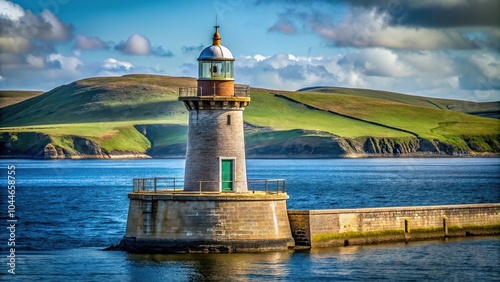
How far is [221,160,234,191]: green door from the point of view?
3900 cm

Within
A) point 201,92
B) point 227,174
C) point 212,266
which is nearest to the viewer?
point 212,266

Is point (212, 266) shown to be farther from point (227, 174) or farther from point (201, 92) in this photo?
point (201, 92)

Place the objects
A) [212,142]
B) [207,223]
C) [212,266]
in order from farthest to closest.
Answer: [212,142]
[207,223]
[212,266]

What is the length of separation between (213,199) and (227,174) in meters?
2.15

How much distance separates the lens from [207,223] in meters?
37.0

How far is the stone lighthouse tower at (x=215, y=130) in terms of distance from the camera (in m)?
38.8

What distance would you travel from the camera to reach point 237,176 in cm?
3916

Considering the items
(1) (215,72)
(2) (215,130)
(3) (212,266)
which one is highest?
(1) (215,72)

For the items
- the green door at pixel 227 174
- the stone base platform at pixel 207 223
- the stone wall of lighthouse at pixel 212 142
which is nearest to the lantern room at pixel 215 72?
the stone wall of lighthouse at pixel 212 142

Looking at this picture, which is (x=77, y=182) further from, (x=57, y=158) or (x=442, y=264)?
(x=57, y=158)

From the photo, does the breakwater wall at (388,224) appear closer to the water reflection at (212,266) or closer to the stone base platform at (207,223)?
the stone base platform at (207,223)

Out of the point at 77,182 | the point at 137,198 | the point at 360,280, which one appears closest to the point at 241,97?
the point at 137,198

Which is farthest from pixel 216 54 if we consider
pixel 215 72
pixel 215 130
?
pixel 215 130

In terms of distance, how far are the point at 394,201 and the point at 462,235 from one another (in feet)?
82.7
